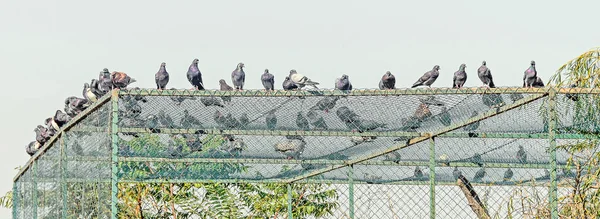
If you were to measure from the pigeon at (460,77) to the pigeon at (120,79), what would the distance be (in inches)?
136

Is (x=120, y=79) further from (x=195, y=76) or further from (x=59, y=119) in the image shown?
(x=59, y=119)

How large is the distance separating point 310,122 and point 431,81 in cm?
433

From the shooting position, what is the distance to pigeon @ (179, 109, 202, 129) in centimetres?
1088

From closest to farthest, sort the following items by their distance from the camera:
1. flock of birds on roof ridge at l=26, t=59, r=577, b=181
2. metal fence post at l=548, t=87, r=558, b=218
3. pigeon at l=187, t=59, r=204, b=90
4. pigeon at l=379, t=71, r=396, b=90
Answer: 1. metal fence post at l=548, t=87, r=558, b=218
2. flock of birds on roof ridge at l=26, t=59, r=577, b=181
3. pigeon at l=187, t=59, r=204, b=90
4. pigeon at l=379, t=71, r=396, b=90

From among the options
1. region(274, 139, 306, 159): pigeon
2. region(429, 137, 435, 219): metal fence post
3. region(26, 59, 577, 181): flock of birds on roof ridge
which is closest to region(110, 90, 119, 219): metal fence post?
region(26, 59, 577, 181): flock of birds on roof ridge

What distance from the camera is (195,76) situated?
1395 centimetres

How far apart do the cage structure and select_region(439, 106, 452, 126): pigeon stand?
0.04 feet

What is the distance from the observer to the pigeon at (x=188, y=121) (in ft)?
35.7

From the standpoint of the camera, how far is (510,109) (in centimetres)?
884

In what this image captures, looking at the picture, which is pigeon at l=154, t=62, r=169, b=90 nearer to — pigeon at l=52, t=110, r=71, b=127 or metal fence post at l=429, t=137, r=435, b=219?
pigeon at l=52, t=110, r=71, b=127

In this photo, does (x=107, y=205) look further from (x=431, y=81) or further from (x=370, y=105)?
(x=431, y=81)

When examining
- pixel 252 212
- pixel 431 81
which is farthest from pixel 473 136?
pixel 252 212

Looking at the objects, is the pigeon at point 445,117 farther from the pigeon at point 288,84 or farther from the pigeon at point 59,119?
the pigeon at point 59,119

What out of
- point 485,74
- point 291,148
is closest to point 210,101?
point 291,148
